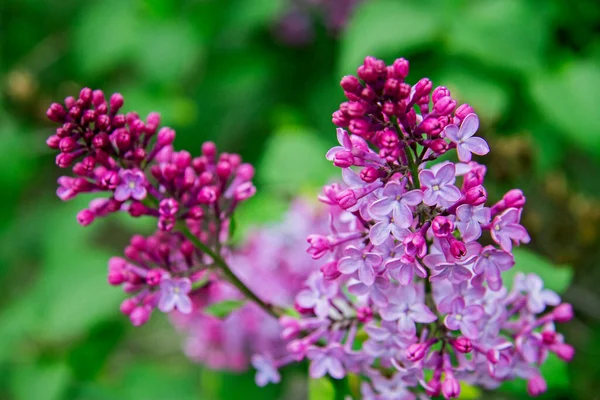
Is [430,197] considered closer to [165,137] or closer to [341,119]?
[341,119]

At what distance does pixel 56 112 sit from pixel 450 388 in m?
0.68

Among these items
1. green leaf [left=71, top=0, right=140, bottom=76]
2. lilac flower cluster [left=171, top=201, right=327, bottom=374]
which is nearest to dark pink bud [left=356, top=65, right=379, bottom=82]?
lilac flower cluster [left=171, top=201, right=327, bottom=374]

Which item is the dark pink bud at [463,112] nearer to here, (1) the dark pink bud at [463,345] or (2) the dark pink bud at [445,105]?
(2) the dark pink bud at [445,105]

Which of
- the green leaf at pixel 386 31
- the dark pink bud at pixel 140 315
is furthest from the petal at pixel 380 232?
the green leaf at pixel 386 31

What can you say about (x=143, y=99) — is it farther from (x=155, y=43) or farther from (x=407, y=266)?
(x=407, y=266)

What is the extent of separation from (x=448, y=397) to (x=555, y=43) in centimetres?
182

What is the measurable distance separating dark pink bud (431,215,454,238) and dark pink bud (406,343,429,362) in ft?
0.58

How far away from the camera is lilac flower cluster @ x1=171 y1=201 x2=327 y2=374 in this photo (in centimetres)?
183

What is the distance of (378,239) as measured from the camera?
0.91m

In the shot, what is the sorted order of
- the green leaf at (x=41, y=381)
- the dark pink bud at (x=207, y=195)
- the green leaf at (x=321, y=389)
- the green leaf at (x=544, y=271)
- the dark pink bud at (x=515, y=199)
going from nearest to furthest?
the dark pink bud at (x=515, y=199)
the dark pink bud at (x=207, y=195)
the green leaf at (x=321, y=389)
the green leaf at (x=544, y=271)
the green leaf at (x=41, y=381)

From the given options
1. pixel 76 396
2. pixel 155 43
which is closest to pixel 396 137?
pixel 155 43

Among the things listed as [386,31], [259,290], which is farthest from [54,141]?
[386,31]

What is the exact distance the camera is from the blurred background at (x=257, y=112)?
2.11m

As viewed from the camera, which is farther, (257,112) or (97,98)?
(257,112)
